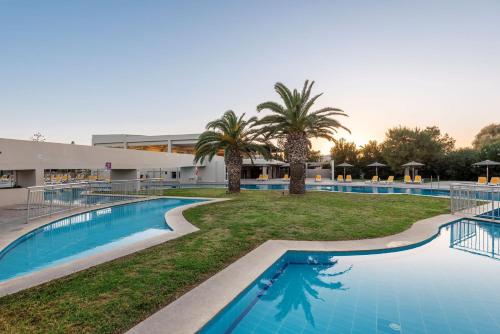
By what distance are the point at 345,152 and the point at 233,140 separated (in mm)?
27865

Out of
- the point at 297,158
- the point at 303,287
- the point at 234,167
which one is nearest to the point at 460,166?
the point at 297,158

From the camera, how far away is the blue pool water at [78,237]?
695cm

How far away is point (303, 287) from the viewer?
17.9 ft

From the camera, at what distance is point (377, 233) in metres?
8.66

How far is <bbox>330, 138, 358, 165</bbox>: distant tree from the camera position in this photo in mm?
42406

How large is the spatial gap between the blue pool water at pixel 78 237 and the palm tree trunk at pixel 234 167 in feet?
24.0

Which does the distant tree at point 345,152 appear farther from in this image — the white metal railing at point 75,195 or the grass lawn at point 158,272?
the grass lawn at point 158,272

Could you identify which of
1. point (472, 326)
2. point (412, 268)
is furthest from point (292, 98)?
point (472, 326)

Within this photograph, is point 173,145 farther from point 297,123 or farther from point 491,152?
point 491,152

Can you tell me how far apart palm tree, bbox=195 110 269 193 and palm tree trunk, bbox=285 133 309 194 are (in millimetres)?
2484

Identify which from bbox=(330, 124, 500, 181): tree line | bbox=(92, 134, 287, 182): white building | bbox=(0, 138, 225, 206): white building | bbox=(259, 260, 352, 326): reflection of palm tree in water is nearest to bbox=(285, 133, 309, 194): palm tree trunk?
bbox=(259, 260, 352, 326): reflection of palm tree in water

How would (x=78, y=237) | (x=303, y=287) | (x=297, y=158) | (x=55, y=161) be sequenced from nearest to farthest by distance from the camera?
(x=303, y=287), (x=78, y=237), (x=55, y=161), (x=297, y=158)

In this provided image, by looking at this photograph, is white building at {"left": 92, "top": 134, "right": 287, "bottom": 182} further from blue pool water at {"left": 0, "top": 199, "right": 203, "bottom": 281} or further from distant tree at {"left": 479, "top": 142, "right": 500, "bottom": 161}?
distant tree at {"left": 479, "top": 142, "right": 500, "bottom": 161}

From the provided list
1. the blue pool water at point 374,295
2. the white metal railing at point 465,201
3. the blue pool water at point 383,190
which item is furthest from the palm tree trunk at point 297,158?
the blue pool water at point 374,295
